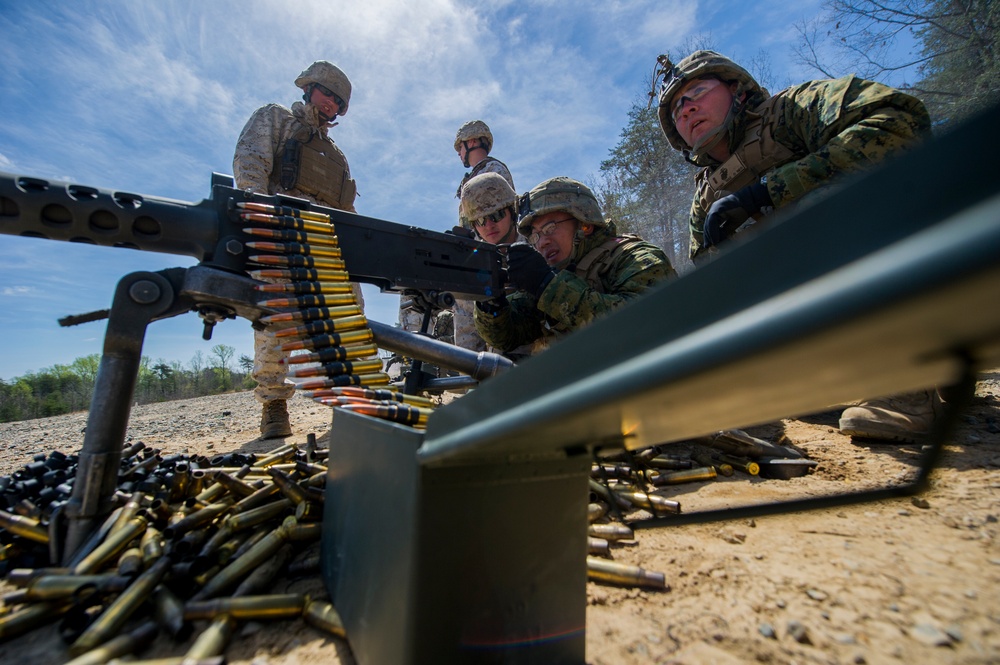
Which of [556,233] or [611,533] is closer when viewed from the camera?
[611,533]

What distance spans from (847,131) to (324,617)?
11.9ft

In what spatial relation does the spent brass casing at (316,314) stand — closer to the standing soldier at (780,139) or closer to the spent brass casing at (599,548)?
the spent brass casing at (599,548)

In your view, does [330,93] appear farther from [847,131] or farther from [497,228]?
[847,131]

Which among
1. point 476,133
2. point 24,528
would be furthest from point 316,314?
point 476,133

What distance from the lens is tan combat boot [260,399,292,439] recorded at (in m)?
4.61

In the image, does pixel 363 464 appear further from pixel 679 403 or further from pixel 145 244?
pixel 145 244

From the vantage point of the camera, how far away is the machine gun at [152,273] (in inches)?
75.8

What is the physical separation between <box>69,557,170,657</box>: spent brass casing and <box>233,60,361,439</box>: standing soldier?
3017mm

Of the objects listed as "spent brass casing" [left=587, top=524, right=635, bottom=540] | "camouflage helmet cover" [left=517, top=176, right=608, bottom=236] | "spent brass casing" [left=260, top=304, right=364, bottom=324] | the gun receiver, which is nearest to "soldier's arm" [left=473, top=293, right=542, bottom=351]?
the gun receiver

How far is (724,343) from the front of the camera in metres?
0.43

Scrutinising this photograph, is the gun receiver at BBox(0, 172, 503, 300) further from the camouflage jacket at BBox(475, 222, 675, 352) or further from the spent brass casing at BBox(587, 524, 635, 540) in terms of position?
the spent brass casing at BBox(587, 524, 635, 540)

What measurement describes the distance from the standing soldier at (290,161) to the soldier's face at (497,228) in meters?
1.71

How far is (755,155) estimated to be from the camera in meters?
3.45

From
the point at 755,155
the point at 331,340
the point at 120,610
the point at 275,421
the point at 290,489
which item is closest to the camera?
the point at 120,610
